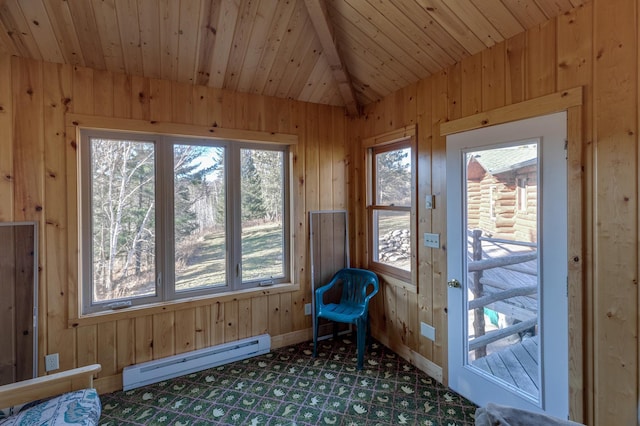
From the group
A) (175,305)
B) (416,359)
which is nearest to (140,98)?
(175,305)

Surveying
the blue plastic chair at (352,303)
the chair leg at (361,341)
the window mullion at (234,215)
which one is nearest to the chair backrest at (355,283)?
the blue plastic chair at (352,303)

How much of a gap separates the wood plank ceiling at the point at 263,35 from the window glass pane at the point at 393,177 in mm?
657

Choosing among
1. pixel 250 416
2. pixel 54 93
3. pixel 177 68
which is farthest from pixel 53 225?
pixel 250 416

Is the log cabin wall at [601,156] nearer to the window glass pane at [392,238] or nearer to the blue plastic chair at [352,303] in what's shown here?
the window glass pane at [392,238]

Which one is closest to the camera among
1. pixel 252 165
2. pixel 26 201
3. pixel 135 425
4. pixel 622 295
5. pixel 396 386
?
pixel 622 295

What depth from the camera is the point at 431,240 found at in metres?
2.56

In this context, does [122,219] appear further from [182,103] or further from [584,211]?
[584,211]

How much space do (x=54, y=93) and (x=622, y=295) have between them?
3716 millimetres

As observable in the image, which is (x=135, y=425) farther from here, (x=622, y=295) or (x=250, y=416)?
(x=622, y=295)

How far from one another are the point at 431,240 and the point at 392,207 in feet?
2.01

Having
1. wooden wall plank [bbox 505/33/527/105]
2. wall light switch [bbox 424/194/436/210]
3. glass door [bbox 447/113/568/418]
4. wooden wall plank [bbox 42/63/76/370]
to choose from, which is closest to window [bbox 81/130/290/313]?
wooden wall plank [bbox 42/63/76/370]

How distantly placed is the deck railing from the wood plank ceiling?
1.36m

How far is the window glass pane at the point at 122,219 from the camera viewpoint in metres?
2.47

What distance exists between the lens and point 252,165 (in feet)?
10.1
